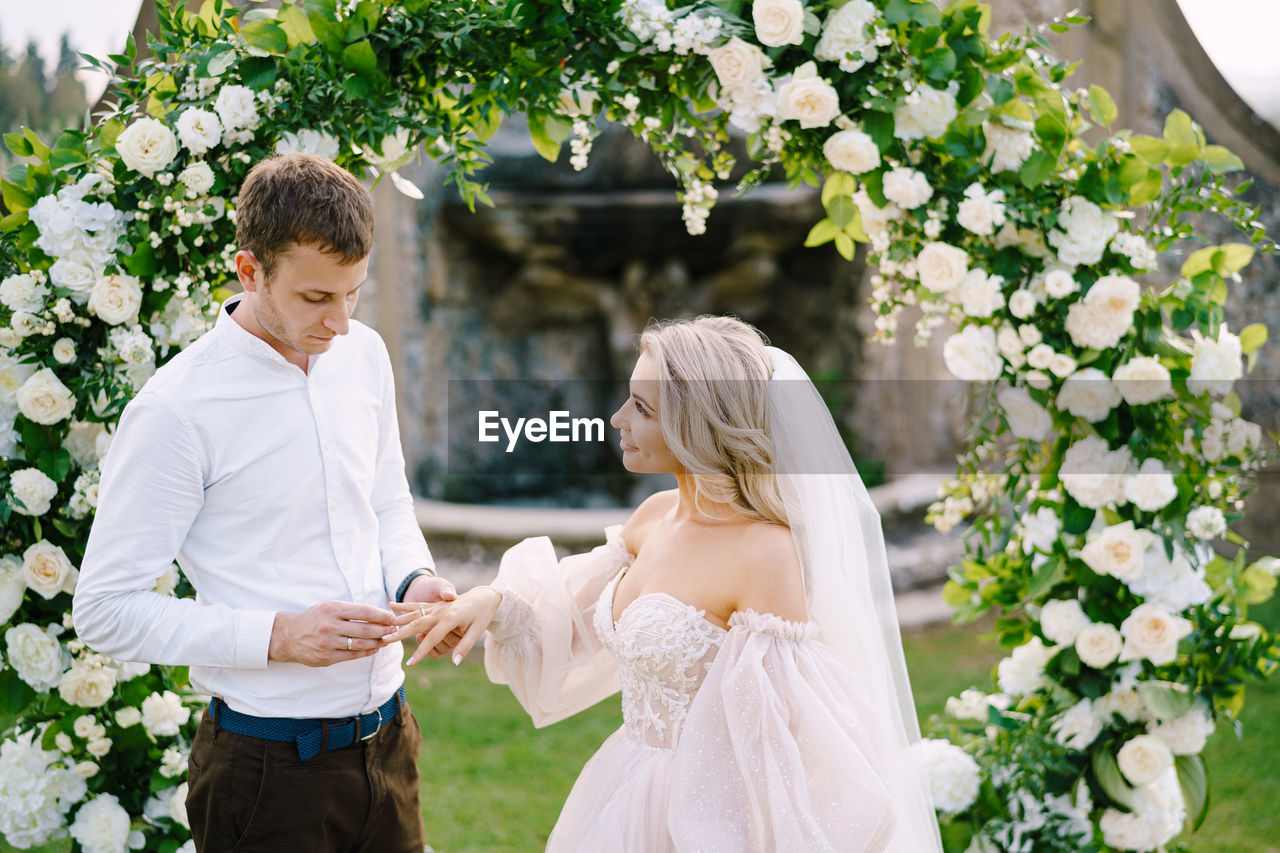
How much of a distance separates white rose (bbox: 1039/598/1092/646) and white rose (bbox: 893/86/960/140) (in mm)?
1284

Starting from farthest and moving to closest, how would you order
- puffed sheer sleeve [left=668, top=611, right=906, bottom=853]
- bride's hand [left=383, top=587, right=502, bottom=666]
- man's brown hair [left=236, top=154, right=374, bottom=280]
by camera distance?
bride's hand [left=383, top=587, right=502, bottom=666]
puffed sheer sleeve [left=668, top=611, right=906, bottom=853]
man's brown hair [left=236, top=154, right=374, bottom=280]

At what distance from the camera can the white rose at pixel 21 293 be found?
107 inches

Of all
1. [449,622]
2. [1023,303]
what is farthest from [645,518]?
[1023,303]

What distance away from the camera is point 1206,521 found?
2658mm

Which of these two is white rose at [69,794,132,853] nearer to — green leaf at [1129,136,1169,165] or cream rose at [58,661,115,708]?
cream rose at [58,661,115,708]

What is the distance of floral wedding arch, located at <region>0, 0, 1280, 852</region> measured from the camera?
266cm

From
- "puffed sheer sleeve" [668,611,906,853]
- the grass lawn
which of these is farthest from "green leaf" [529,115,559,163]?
the grass lawn

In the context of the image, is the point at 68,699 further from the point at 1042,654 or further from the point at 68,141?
the point at 1042,654

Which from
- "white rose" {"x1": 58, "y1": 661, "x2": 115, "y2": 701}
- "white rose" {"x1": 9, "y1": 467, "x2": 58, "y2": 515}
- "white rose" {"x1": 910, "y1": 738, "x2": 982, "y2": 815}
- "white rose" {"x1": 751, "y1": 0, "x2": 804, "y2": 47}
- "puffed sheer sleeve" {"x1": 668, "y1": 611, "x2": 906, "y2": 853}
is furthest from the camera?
"white rose" {"x1": 910, "y1": 738, "x2": 982, "y2": 815}

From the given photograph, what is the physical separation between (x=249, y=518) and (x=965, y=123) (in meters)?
1.97

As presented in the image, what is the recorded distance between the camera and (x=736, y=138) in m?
8.03

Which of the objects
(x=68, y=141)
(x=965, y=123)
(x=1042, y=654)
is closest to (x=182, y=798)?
(x=68, y=141)

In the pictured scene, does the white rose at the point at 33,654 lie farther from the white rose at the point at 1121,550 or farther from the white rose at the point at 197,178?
the white rose at the point at 1121,550

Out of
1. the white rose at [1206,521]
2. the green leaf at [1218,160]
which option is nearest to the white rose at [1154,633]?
the white rose at [1206,521]
